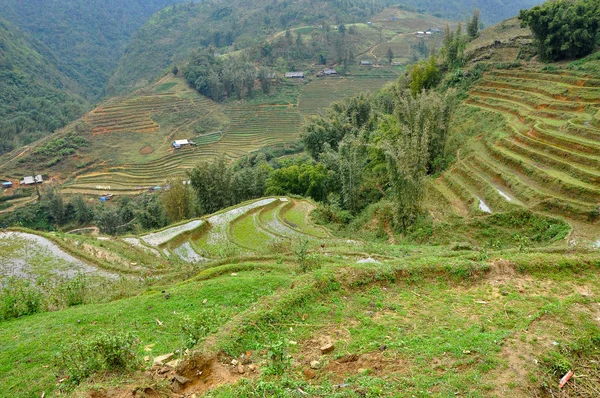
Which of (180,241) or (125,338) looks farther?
(180,241)

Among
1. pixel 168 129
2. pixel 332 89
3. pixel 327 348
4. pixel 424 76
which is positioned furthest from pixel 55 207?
pixel 332 89

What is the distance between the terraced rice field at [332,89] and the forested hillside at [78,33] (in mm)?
73429

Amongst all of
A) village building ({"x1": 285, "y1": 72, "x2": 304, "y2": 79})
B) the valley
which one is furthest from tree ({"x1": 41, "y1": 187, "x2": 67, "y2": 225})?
village building ({"x1": 285, "y1": 72, "x2": 304, "y2": 79})

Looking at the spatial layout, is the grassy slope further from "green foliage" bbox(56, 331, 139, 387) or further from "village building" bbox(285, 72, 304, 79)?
"village building" bbox(285, 72, 304, 79)

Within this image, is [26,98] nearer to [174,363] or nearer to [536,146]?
[536,146]

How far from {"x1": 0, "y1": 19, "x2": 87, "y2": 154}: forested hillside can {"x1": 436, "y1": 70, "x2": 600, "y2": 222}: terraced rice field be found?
76.6 meters

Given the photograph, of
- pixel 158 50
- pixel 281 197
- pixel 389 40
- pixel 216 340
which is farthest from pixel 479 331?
pixel 158 50

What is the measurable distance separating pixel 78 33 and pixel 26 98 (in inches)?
2921

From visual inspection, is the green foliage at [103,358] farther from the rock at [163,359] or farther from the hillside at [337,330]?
the rock at [163,359]

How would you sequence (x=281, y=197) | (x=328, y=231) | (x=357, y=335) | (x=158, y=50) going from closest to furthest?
(x=357, y=335) → (x=328, y=231) → (x=281, y=197) → (x=158, y=50)

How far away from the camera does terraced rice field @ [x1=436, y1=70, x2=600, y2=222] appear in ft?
51.8

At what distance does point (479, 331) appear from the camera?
6691mm

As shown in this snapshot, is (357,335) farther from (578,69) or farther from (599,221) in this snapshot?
(578,69)

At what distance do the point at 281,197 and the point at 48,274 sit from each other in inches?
656
